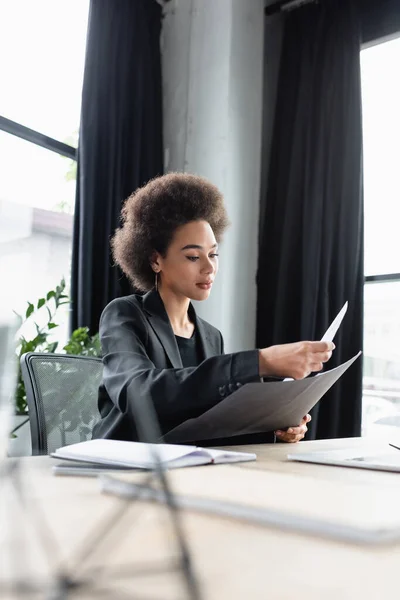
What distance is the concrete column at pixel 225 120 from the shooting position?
280cm

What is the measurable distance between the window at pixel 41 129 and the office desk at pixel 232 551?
1931 mm

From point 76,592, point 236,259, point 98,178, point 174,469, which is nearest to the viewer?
point 76,592

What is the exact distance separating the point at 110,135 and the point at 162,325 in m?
1.46

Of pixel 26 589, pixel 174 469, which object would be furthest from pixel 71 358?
pixel 26 589

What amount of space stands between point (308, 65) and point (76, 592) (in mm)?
3058

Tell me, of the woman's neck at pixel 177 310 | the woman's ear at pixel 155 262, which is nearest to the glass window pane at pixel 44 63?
the woman's ear at pixel 155 262

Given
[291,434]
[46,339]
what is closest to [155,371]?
[291,434]

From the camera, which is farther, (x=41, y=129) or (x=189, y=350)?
(x=41, y=129)

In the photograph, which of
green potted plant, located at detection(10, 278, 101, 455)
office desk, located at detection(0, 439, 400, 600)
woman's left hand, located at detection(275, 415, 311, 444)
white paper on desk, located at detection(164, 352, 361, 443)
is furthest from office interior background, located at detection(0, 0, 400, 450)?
office desk, located at detection(0, 439, 400, 600)

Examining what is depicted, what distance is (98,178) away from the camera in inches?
103

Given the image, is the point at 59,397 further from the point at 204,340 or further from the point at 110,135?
the point at 110,135

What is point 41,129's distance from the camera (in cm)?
260

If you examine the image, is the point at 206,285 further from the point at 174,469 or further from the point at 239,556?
the point at 239,556

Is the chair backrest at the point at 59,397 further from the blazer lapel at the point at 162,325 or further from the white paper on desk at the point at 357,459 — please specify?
the white paper on desk at the point at 357,459
